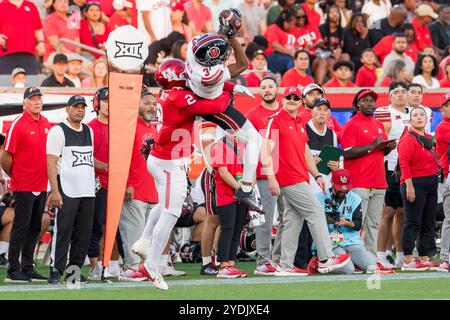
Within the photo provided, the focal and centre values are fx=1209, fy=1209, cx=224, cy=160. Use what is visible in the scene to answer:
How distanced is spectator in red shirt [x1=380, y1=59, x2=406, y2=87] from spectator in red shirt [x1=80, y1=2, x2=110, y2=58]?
431 cm

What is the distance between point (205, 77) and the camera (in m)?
10.3

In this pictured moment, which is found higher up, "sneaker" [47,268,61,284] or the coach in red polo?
the coach in red polo

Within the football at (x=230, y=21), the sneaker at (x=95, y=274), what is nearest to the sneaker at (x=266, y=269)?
the sneaker at (x=95, y=274)

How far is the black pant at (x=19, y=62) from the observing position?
17.2m

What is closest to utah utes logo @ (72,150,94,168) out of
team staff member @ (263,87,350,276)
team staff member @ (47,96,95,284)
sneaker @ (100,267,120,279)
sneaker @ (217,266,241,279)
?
team staff member @ (47,96,95,284)

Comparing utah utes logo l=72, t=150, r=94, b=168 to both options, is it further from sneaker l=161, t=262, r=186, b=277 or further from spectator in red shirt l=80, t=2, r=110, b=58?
spectator in red shirt l=80, t=2, r=110, b=58

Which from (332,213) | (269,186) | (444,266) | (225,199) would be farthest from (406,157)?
(225,199)

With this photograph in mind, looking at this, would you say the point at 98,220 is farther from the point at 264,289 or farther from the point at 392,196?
the point at 392,196

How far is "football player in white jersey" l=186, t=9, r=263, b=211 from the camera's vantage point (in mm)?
10242

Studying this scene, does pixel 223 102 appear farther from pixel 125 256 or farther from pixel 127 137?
pixel 125 256

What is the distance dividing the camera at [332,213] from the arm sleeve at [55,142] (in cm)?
312

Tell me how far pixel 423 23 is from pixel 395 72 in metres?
3.41

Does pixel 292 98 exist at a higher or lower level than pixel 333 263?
higher

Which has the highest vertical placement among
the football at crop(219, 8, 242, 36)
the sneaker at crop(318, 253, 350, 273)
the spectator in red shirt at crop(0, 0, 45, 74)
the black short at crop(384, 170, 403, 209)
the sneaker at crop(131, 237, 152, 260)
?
the spectator in red shirt at crop(0, 0, 45, 74)
